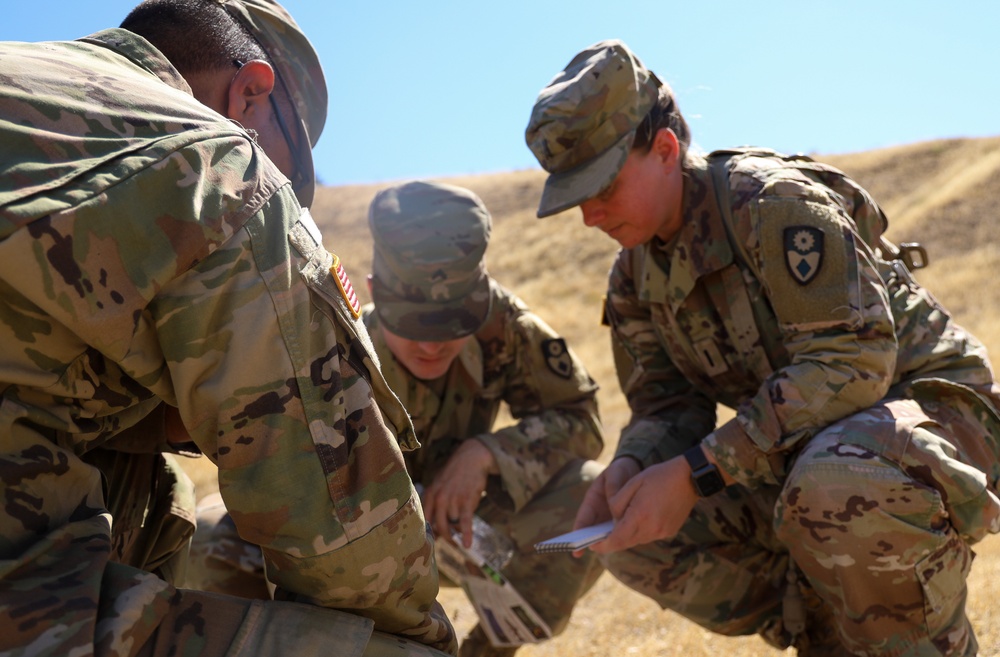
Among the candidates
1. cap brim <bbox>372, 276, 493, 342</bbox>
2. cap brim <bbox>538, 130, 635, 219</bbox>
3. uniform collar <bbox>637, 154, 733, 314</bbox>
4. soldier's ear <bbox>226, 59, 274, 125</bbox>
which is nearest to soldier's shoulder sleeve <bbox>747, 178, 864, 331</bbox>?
uniform collar <bbox>637, 154, 733, 314</bbox>

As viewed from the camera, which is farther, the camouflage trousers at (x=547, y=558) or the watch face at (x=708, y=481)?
the camouflage trousers at (x=547, y=558)

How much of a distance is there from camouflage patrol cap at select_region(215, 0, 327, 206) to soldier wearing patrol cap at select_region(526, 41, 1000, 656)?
890mm

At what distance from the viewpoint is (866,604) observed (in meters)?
2.75

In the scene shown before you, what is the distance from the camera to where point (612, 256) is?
1798cm

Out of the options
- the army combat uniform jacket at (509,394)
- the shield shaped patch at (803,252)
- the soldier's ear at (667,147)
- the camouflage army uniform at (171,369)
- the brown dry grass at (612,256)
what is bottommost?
the brown dry grass at (612,256)

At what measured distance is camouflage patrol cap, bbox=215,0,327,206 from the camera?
2.41m

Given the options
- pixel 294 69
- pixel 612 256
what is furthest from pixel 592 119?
pixel 612 256

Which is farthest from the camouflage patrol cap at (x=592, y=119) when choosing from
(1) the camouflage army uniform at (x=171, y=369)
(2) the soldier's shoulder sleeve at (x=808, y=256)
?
(1) the camouflage army uniform at (x=171, y=369)

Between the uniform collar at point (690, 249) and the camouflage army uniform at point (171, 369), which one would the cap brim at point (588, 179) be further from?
the camouflage army uniform at point (171, 369)

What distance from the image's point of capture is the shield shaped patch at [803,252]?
2912 mm

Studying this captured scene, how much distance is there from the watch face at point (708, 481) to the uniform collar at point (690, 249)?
0.62m

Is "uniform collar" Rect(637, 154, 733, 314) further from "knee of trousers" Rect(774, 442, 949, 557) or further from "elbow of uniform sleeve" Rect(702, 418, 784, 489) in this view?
"knee of trousers" Rect(774, 442, 949, 557)

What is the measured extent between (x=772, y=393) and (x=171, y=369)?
5.95 feet

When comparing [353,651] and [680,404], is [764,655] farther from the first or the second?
[353,651]
